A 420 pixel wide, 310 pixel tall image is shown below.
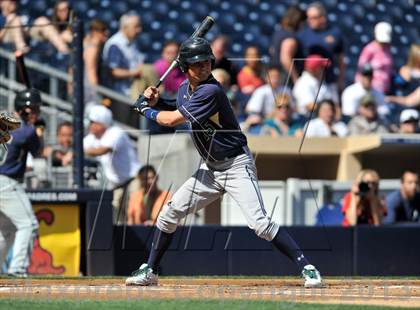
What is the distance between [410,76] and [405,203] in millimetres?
3715

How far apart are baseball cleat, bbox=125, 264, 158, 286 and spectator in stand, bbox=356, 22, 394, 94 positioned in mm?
7018

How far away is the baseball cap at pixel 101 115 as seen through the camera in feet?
36.4

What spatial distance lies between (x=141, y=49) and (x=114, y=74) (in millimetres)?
2362

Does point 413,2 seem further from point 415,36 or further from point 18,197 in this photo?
point 18,197

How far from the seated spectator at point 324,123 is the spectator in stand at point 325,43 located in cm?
111

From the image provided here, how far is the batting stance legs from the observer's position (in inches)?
289

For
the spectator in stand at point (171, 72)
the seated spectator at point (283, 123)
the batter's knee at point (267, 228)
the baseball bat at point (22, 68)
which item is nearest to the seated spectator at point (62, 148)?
the baseball bat at point (22, 68)

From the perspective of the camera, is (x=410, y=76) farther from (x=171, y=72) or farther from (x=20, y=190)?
(x=20, y=190)

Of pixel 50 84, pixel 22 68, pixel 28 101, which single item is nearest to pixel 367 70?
pixel 50 84

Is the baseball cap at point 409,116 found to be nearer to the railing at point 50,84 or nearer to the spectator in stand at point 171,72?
the spectator in stand at point 171,72

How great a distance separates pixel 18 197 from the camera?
31.2ft

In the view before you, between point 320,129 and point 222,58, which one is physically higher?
point 222,58

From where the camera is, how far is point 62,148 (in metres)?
11.1

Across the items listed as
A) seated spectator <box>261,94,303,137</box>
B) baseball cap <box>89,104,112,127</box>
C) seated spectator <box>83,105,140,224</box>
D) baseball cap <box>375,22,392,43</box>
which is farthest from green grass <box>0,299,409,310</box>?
baseball cap <box>375,22,392,43</box>
